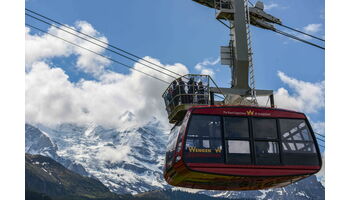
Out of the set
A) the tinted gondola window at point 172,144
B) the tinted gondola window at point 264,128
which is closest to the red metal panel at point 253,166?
the tinted gondola window at point 264,128

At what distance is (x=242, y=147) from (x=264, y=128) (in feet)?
4.62

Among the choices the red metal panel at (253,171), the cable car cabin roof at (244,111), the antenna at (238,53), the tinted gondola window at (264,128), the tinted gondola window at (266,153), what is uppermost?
the antenna at (238,53)

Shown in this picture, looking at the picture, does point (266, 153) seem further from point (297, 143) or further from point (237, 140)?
point (297, 143)

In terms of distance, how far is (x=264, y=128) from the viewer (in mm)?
19891

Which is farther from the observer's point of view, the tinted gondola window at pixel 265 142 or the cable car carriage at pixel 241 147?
the tinted gondola window at pixel 265 142

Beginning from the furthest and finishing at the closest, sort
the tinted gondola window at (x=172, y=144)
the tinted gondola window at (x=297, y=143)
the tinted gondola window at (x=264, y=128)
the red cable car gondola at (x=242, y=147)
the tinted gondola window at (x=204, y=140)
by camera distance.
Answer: the tinted gondola window at (x=172, y=144) < the tinted gondola window at (x=297, y=143) < the tinted gondola window at (x=264, y=128) < the red cable car gondola at (x=242, y=147) < the tinted gondola window at (x=204, y=140)

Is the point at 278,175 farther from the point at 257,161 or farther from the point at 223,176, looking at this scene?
the point at 223,176

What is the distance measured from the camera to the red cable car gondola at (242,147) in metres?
18.7

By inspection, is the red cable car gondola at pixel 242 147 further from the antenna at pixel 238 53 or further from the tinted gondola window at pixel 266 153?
the antenna at pixel 238 53

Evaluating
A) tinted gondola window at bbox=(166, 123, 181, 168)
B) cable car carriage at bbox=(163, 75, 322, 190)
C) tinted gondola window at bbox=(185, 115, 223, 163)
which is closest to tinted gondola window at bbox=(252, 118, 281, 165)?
cable car carriage at bbox=(163, 75, 322, 190)

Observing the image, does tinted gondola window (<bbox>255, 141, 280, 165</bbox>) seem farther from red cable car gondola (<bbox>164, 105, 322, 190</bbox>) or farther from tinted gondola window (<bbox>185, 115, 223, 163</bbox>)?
tinted gondola window (<bbox>185, 115, 223, 163</bbox>)

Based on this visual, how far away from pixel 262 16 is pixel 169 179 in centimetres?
1363

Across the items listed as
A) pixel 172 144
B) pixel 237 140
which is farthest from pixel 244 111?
pixel 172 144

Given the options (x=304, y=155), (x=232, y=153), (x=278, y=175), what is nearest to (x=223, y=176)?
(x=232, y=153)
